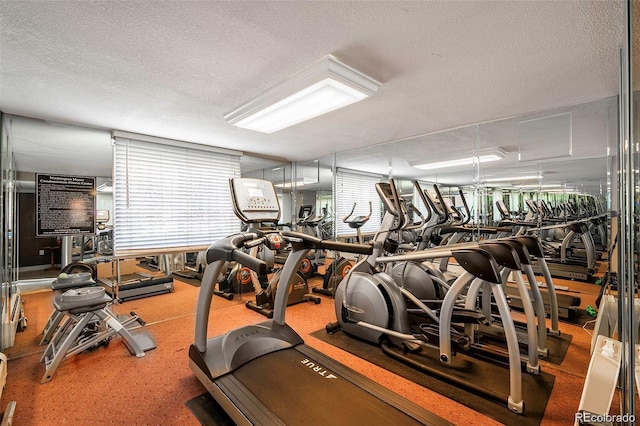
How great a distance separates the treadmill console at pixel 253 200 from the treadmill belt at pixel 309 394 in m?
1.54

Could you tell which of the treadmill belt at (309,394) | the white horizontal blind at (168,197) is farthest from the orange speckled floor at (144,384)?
the white horizontal blind at (168,197)

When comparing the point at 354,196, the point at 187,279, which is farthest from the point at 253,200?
the point at 187,279

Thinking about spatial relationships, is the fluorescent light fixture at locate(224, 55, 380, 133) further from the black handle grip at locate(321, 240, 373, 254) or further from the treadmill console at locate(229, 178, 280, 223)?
the black handle grip at locate(321, 240, 373, 254)

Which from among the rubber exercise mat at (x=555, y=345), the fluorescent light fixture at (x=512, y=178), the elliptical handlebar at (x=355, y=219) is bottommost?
the rubber exercise mat at (x=555, y=345)

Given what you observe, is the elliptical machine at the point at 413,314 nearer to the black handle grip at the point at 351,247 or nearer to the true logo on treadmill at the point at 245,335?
the black handle grip at the point at 351,247

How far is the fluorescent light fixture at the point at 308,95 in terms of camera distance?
1948 mm

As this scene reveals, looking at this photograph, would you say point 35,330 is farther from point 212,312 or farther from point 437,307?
point 437,307

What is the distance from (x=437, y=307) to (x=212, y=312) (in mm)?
2824

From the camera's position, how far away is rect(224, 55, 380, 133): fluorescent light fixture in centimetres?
195

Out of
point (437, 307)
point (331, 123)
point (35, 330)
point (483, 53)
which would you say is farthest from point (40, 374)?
point (483, 53)

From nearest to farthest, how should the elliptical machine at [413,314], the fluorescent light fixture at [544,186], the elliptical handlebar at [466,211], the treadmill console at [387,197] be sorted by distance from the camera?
the elliptical machine at [413,314] < the treadmill console at [387,197] < the fluorescent light fixture at [544,186] < the elliptical handlebar at [466,211]

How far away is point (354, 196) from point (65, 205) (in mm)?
3912

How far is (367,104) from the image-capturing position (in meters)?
2.73

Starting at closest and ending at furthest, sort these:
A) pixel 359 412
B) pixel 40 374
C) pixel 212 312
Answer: pixel 359 412
pixel 40 374
pixel 212 312
